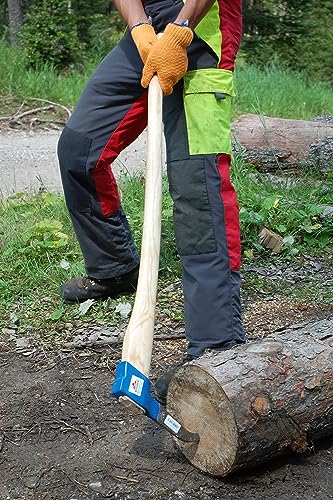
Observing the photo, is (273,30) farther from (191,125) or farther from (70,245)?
(191,125)

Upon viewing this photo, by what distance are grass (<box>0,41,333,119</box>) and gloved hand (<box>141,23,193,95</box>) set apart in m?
5.88

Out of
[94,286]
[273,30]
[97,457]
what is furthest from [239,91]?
[273,30]

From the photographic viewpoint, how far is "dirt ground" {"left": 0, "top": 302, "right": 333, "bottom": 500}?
7.90 ft

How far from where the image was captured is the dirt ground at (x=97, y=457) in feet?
7.90

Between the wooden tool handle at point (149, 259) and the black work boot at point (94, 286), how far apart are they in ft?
3.63

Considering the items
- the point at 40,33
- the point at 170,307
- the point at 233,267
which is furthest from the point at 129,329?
the point at 40,33

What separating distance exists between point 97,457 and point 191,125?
126 centimetres

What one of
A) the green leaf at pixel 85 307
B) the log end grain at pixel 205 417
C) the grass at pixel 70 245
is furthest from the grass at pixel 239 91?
the log end grain at pixel 205 417

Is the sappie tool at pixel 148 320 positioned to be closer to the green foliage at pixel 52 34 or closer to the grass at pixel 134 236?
the grass at pixel 134 236

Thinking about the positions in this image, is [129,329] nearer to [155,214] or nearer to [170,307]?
[155,214]

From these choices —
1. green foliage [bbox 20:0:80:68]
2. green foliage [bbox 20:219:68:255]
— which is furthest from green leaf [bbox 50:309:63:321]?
green foliage [bbox 20:0:80:68]

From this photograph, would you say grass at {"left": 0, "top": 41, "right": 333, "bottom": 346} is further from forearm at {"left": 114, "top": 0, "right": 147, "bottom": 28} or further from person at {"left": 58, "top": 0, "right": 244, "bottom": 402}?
forearm at {"left": 114, "top": 0, "right": 147, "bottom": 28}

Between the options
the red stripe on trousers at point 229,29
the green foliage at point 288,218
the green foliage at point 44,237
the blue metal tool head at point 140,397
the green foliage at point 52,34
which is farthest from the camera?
the green foliage at point 52,34

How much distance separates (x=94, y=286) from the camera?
3781 mm
